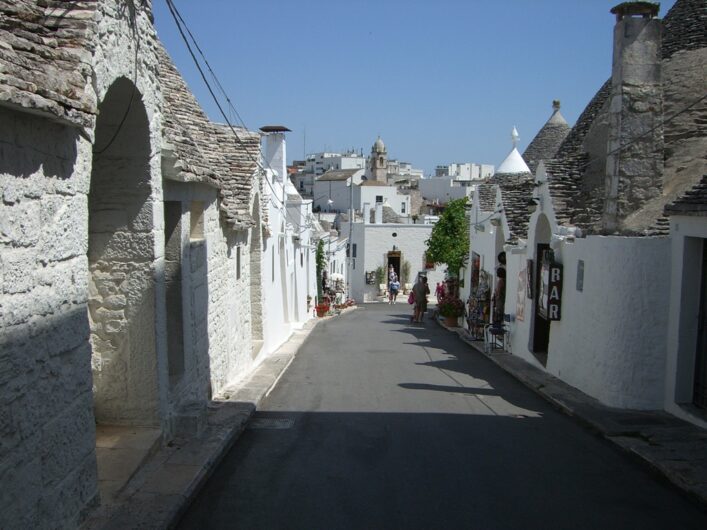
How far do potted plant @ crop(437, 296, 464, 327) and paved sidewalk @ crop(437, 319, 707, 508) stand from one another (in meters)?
14.5

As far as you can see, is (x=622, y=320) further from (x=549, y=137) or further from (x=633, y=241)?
(x=549, y=137)

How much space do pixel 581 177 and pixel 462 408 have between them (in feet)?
22.0

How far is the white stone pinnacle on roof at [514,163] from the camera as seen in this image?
27000mm

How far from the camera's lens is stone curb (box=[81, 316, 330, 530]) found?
5.87 metres

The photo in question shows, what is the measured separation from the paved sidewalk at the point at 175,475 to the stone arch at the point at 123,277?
64 cm

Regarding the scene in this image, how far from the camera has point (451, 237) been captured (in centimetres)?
3422

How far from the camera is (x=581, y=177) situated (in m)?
15.5

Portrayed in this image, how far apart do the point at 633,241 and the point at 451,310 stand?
17.1 metres

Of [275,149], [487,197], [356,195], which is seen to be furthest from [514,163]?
[356,195]

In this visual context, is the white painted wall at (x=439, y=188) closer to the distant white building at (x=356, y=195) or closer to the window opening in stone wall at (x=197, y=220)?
the distant white building at (x=356, y=195)

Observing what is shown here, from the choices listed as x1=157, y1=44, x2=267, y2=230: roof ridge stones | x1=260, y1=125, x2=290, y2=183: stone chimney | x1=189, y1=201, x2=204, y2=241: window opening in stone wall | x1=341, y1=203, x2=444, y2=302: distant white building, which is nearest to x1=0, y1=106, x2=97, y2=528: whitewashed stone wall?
x1=157, y1=44, x2=267, y2=230: roof ridge stones

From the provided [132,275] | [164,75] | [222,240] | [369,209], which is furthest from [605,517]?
[369,209]

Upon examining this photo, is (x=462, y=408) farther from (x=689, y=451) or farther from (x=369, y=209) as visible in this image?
(x=369, y=209)

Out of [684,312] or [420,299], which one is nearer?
Answer: [684,312]
